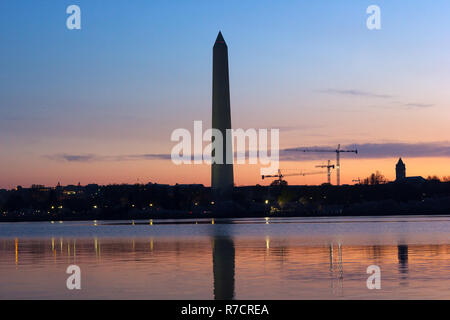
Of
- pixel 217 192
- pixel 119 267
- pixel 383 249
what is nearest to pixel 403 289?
pixel 119 267

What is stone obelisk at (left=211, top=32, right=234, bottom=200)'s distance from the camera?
132 metres

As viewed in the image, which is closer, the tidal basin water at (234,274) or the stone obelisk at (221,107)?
the tidal basin water at (234,274)

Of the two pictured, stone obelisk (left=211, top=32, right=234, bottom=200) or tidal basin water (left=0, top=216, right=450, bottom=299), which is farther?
stone obelisk (left=211, top=32, right=234, bottom=200)

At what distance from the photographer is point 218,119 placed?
131 meters

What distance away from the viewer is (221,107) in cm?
13150

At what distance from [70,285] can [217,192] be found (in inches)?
5003

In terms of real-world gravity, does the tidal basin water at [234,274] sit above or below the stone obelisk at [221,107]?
below

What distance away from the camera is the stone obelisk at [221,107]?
131500 mm

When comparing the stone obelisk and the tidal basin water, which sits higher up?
the stone obelisk
